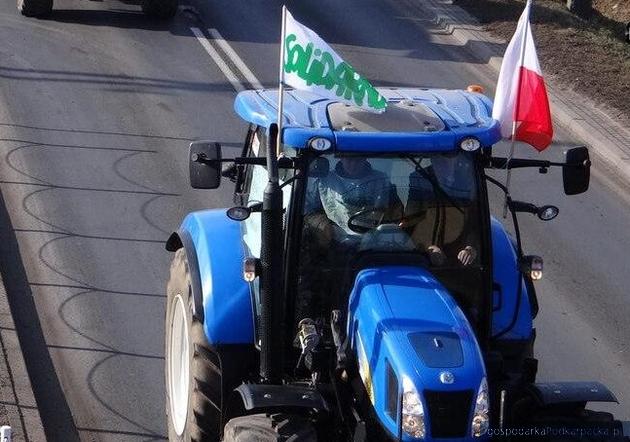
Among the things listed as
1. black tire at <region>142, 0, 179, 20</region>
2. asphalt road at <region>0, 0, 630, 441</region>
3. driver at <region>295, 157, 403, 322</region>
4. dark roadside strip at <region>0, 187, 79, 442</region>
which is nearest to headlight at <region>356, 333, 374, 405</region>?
driver at <region>295, 157, 403, 322</region>

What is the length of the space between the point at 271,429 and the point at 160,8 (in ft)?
43.4

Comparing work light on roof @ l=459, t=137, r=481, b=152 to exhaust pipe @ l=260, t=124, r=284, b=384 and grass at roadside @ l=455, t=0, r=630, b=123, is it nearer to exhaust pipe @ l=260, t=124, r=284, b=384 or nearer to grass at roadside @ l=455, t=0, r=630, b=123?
exhaust pipe @ l=260, t=124, r=284, b=384

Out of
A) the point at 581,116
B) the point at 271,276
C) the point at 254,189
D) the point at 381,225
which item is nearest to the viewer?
the point at 271,276

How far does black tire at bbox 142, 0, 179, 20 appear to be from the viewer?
18031 mm

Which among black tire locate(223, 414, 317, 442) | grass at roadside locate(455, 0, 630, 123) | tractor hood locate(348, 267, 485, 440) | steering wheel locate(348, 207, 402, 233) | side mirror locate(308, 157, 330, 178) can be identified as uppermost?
side mirror locate(308, 157, 330, 178)

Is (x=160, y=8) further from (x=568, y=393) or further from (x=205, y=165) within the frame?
(x=568, y=393)

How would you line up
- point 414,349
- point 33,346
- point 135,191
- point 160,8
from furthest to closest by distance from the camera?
1. point 160,8
2. point 135,191
3. point 33,346
4. point 414,349

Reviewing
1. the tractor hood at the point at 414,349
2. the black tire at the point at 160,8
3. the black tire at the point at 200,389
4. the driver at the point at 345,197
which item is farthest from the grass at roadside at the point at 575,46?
the tractor hood at the point at 414,349

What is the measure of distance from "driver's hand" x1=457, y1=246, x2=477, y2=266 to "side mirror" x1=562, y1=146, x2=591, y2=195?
0.73 metres

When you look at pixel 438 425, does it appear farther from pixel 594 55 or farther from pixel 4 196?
pixel 594 55

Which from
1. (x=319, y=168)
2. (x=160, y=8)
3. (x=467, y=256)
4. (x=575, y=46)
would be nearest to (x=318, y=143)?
(x=319, y=168)

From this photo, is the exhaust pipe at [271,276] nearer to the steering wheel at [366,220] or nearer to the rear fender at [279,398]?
the rear fender at [279,398]

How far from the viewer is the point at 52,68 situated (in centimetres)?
1565

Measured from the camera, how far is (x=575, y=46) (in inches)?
698
